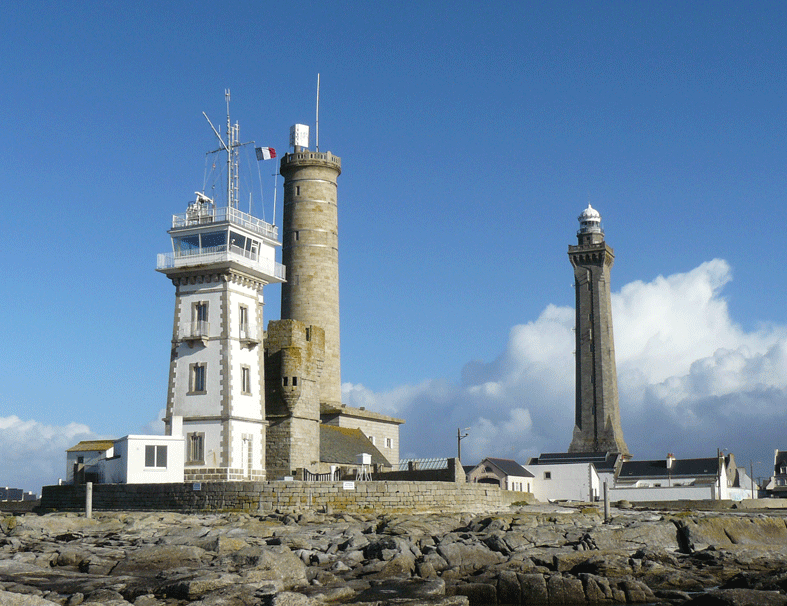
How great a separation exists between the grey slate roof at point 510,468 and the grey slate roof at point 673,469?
8548mm

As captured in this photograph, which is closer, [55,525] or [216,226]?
[55,525]

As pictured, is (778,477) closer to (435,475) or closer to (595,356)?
(595,356)

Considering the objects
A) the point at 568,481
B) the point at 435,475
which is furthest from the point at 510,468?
the point at 435,475

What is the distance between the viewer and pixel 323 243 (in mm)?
53062

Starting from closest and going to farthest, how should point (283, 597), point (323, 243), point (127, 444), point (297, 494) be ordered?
point (283, 597)
point (297, 494)
point (127, 444)
point (323, 243)

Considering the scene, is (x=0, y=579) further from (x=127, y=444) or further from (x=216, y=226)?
(x=216, y=226)

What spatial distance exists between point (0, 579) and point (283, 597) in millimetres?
7364

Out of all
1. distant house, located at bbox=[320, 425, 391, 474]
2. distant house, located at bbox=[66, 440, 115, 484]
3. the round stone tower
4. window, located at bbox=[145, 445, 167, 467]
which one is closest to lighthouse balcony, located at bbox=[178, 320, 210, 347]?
window, located at bbox=[145, 445, 167, 467]

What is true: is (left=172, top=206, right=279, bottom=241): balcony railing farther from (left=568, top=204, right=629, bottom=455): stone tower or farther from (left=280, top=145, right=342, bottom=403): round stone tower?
(left=568, top=204, right=629, bottom=455): stone tower

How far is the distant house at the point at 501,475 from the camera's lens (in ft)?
210

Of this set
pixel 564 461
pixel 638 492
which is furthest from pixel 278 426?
pixel 564 461

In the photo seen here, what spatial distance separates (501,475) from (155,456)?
3138 centimetres

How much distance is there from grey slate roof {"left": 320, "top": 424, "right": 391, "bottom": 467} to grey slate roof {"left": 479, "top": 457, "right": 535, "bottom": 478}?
1710 cm

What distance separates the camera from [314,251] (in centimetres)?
5281
